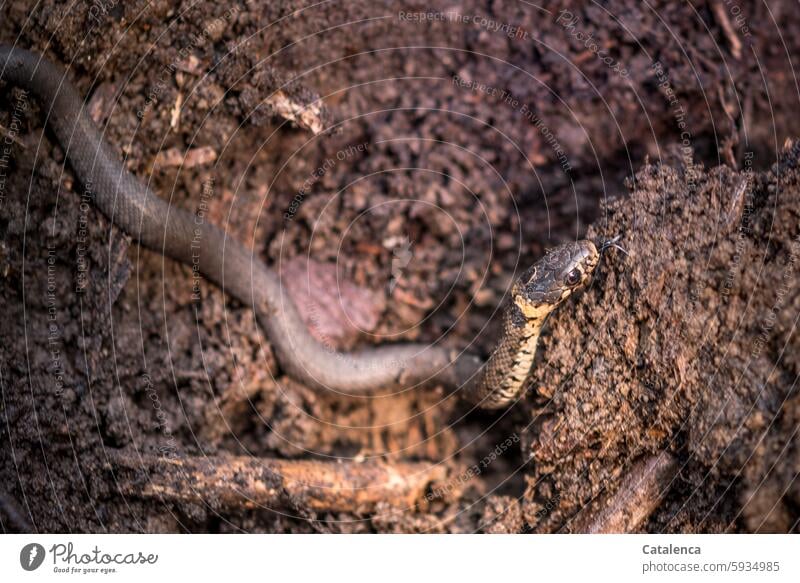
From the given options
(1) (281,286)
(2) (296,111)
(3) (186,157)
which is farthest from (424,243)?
(3) (186,157)

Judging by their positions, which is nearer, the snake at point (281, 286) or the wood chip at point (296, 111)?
the snake at point (281, 286)

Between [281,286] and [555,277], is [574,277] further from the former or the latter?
[281,286]

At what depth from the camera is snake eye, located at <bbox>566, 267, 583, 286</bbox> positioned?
2197mm

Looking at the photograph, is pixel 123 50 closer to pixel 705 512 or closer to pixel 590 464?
pixel 590 464

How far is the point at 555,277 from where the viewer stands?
2252 mm

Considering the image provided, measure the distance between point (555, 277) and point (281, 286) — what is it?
1246mm

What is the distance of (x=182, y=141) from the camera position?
254cm

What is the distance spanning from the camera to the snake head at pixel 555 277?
86.4 inches

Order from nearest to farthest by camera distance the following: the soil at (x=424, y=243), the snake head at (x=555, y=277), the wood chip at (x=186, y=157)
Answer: the soil at (x=424, y=243) → the snake head at (x=555, y=277) → the wood chip at (x=186, y=157)

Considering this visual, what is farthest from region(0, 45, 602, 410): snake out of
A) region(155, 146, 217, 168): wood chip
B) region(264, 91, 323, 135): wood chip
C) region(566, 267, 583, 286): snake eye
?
region(264, 91, 323, 135): wood chip

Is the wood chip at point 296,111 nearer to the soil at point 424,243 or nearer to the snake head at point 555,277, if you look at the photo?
the soil at point 424,243

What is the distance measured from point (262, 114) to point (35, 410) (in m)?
1.45

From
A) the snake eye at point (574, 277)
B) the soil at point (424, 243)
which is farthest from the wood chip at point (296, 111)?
the snake eye at point (574, 277)
